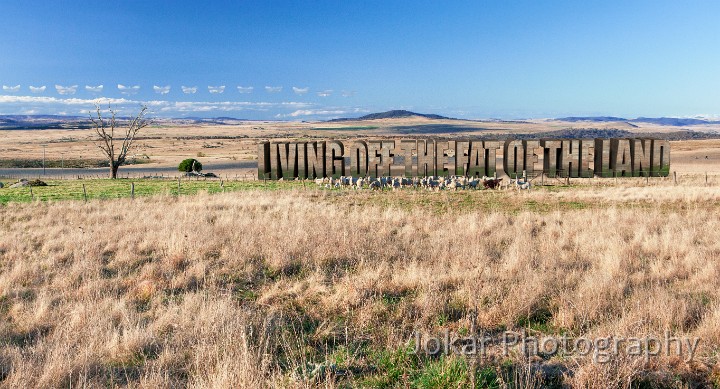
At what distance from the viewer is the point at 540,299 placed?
694 centimetres

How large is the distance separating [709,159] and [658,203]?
178ft

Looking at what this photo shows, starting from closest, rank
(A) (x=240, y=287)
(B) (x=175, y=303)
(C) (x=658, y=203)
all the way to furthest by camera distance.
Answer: (B) (x=175, y=303)
(A) (x=240, y=287)
(C) (x=658, y=203)

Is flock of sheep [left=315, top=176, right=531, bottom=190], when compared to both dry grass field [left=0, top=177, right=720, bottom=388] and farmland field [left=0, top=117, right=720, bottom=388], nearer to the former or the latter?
farmland field [left=0, top=117, right=720, bottom=388]

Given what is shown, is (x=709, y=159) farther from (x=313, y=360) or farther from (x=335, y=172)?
(x=313, y=360)

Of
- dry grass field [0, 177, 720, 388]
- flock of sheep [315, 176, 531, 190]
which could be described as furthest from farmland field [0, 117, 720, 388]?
flock of sheep [315, 176, 531, 190]

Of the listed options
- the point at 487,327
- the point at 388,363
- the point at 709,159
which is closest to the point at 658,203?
the point at 487,327

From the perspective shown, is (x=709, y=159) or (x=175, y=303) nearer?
(x=175, y=303)

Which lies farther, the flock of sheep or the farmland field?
the flock of sheep
